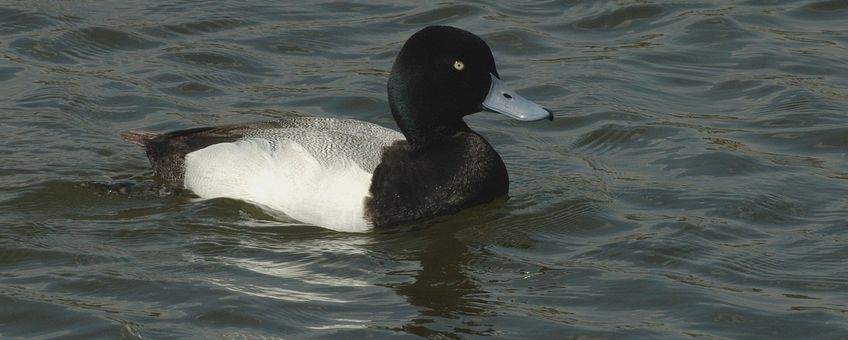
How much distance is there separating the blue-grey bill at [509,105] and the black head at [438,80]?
0.15 ft

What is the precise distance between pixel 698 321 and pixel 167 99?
4.88m

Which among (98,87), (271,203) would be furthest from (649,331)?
(98,87)

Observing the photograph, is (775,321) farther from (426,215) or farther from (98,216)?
(98,216)

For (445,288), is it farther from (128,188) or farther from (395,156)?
(128,188)

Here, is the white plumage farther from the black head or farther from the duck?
the black head

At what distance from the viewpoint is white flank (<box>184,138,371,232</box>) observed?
8508 mm

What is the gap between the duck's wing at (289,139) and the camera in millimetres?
8742

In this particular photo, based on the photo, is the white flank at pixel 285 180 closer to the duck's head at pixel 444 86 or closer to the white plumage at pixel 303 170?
the white plumage at pixel 303 170

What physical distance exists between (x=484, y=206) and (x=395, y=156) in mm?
592

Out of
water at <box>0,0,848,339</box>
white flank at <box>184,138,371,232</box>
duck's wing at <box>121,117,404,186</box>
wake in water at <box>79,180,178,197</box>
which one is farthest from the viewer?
wake in water at <box>79,180,178,197</box>

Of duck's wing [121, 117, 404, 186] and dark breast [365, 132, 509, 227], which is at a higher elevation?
duck's wing [121, 117, 404, 186]

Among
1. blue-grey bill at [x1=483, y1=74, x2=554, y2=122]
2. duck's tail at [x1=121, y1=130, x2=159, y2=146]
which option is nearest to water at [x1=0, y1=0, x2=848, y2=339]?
duck's tail at [x1=121, y1=130, x2=159, y2=146]

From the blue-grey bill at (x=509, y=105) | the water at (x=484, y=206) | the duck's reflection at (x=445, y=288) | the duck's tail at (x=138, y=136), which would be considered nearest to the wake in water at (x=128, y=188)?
the water at (x=484, y=206)

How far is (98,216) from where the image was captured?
873 cm
